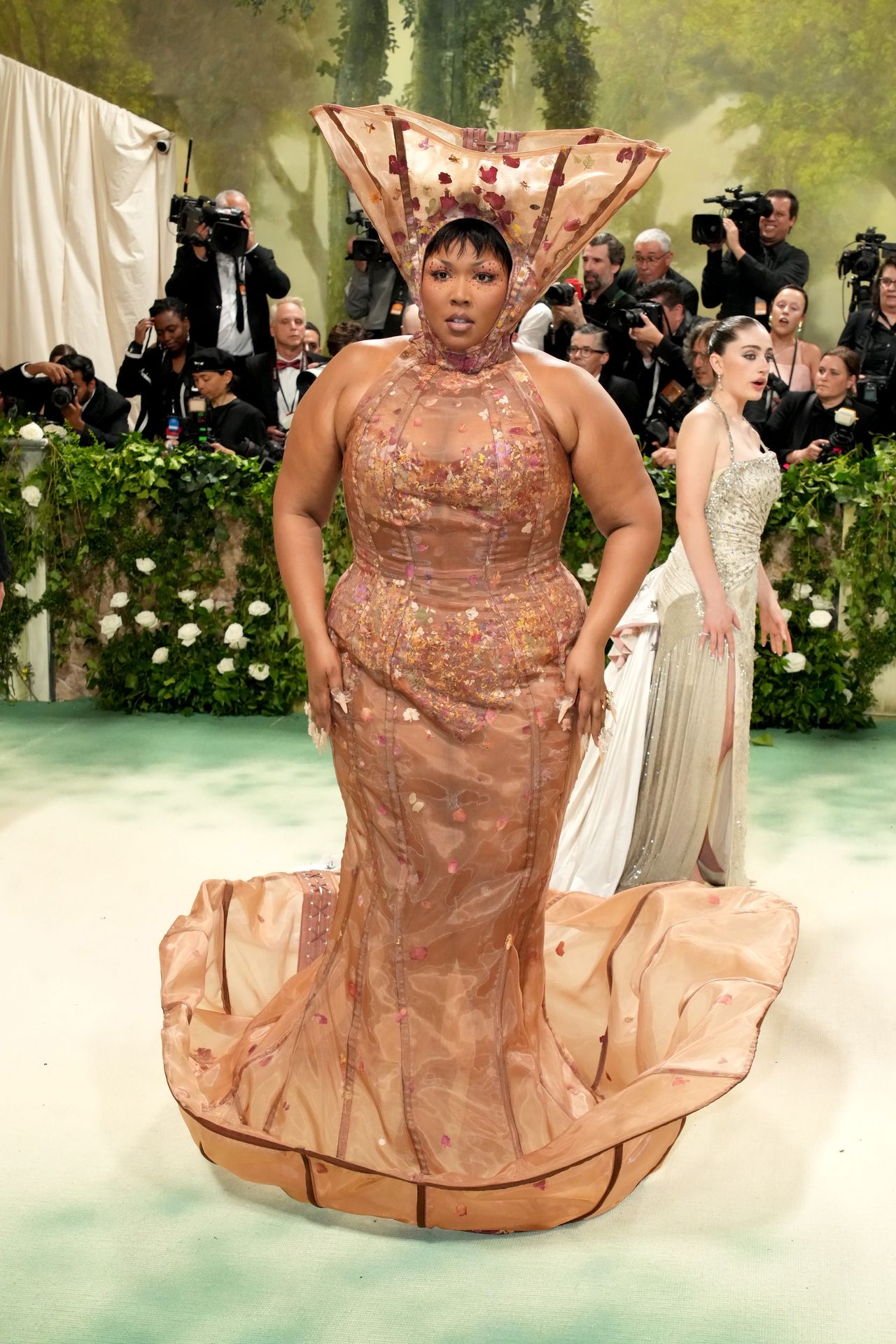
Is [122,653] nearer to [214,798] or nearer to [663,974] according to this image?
[214,798]

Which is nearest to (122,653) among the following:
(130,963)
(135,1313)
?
(130,963)

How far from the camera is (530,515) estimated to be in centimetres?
297

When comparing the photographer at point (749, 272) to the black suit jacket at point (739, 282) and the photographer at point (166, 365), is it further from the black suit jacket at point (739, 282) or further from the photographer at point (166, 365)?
the photographer at point (166, 365)

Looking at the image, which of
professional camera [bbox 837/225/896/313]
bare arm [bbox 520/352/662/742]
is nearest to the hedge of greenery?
professional camera [bbox 837/225/896/313]

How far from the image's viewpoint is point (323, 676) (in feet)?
10.1

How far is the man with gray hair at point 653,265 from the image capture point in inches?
338

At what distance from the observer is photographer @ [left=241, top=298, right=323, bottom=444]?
27.7 feet

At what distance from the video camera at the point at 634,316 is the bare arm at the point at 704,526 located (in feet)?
10.4

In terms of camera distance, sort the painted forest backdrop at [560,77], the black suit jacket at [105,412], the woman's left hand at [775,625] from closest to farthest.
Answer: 1. the woman's left hand at [775,625]
2. the black suit jacket at [105,412]
3. the painted forest backdrop at [560,77]

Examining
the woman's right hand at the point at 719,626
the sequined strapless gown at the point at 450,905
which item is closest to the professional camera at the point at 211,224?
the woman's right hand at the point at 719,626

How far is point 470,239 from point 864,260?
18.9ft

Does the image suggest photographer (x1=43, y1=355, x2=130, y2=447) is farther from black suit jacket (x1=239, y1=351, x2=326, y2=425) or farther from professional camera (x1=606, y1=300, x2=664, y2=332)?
professional camera (x1=606, y1=300, x2=664, y2=332)

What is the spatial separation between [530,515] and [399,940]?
0.92 meters

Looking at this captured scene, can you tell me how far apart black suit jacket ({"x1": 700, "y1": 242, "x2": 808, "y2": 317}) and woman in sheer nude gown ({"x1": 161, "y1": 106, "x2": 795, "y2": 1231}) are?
5.75 meters
